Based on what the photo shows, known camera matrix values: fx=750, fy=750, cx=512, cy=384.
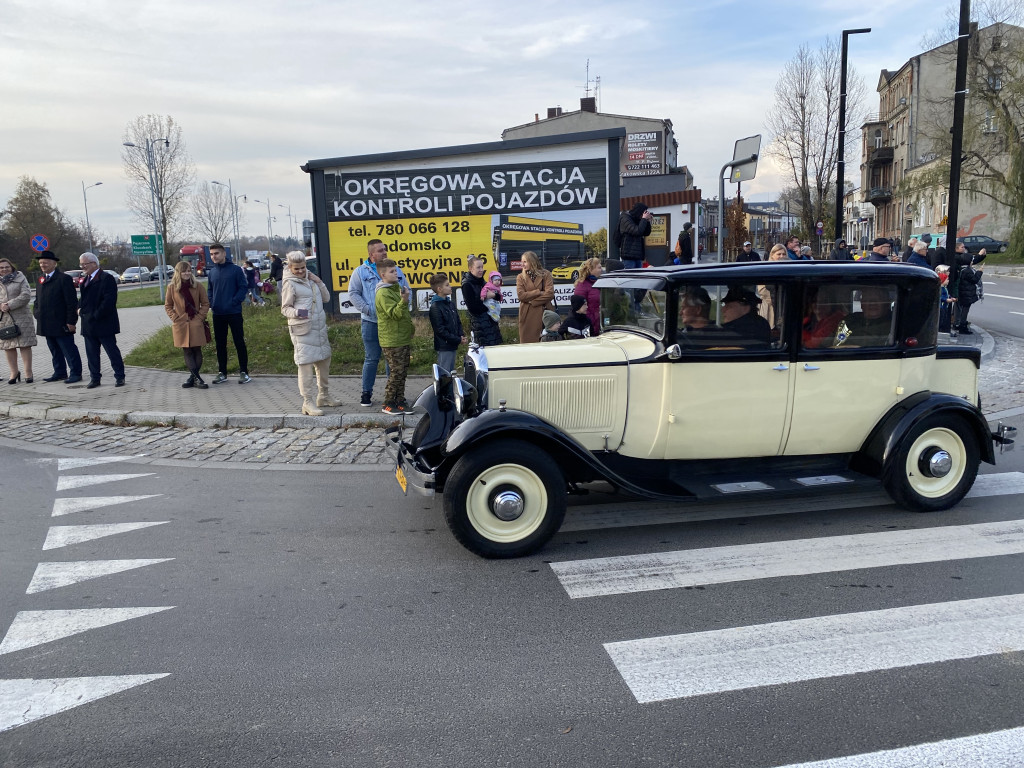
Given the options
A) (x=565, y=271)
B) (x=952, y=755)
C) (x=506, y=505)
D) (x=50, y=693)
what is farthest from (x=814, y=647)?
(x=565, y=271)

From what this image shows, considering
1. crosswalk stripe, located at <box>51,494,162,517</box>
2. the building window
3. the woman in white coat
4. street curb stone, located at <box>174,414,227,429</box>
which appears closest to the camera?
crosswalk stripe, located at <box>51,494,162,517</box>

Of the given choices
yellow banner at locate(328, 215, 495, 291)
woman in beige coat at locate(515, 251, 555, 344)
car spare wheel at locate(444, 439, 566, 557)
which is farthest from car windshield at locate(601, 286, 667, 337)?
yellow banner at locate(328, 215, 495, 291)

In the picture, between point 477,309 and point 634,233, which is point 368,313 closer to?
point 477,309

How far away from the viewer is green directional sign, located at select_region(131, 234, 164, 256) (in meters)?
33.8

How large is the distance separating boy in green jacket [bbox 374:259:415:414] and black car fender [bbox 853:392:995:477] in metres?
4.81

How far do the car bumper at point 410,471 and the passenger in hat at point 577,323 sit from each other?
1.93m

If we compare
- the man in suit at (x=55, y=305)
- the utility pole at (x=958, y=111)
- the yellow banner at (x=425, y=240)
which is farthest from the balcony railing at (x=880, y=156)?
the man in suit at (x=55, y=305)

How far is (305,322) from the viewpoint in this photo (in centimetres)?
866

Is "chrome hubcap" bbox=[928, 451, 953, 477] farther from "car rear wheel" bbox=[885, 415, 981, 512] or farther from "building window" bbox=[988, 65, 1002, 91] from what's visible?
"building window" bbox=[988, 65, 1002, 91]

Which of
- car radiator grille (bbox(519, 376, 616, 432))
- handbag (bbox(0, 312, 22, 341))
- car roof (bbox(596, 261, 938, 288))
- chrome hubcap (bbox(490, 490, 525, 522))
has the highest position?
car roof (bbox(596, 261, 938, 288))

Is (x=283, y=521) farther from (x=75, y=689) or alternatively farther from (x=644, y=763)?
(x=644, y=763)

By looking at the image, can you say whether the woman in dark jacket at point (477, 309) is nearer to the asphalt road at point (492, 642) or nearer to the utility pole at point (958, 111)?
the asphalt road at point (492, 642)

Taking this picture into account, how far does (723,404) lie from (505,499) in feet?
5.50

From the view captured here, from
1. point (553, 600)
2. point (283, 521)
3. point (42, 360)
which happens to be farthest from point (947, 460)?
point (42, 360)
